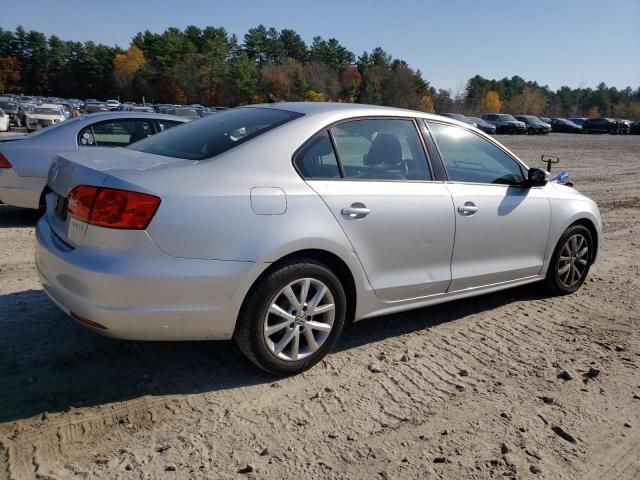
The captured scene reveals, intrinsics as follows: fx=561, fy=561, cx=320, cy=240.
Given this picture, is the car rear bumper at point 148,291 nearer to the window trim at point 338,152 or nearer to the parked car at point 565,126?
the window trim at point 338,152

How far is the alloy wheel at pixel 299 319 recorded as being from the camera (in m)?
3.34

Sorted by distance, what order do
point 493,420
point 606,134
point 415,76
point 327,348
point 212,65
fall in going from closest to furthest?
point 493,420, point 327,348, point 606,134, point 212,65, point 415,76

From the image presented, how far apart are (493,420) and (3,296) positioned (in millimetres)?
3913

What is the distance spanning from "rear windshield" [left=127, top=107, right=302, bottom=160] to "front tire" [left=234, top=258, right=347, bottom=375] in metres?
0.86

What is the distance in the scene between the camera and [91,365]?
3502mm

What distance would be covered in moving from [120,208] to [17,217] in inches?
240

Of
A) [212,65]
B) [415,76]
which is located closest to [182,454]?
[212,65]

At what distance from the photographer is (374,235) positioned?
3664mm

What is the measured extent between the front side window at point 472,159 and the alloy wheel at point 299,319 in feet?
4.90

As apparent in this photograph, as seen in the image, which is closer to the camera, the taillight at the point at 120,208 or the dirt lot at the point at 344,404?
the dirt lot at the point at 344,404

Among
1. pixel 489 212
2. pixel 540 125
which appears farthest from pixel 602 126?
pixel 489 212

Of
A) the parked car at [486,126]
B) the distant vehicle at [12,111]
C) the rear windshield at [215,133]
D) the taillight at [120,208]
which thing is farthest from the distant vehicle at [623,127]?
the taillight at [120,208]

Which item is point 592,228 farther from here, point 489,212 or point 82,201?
point 82,201

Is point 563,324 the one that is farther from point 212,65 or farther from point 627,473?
Answer: point 212,65
